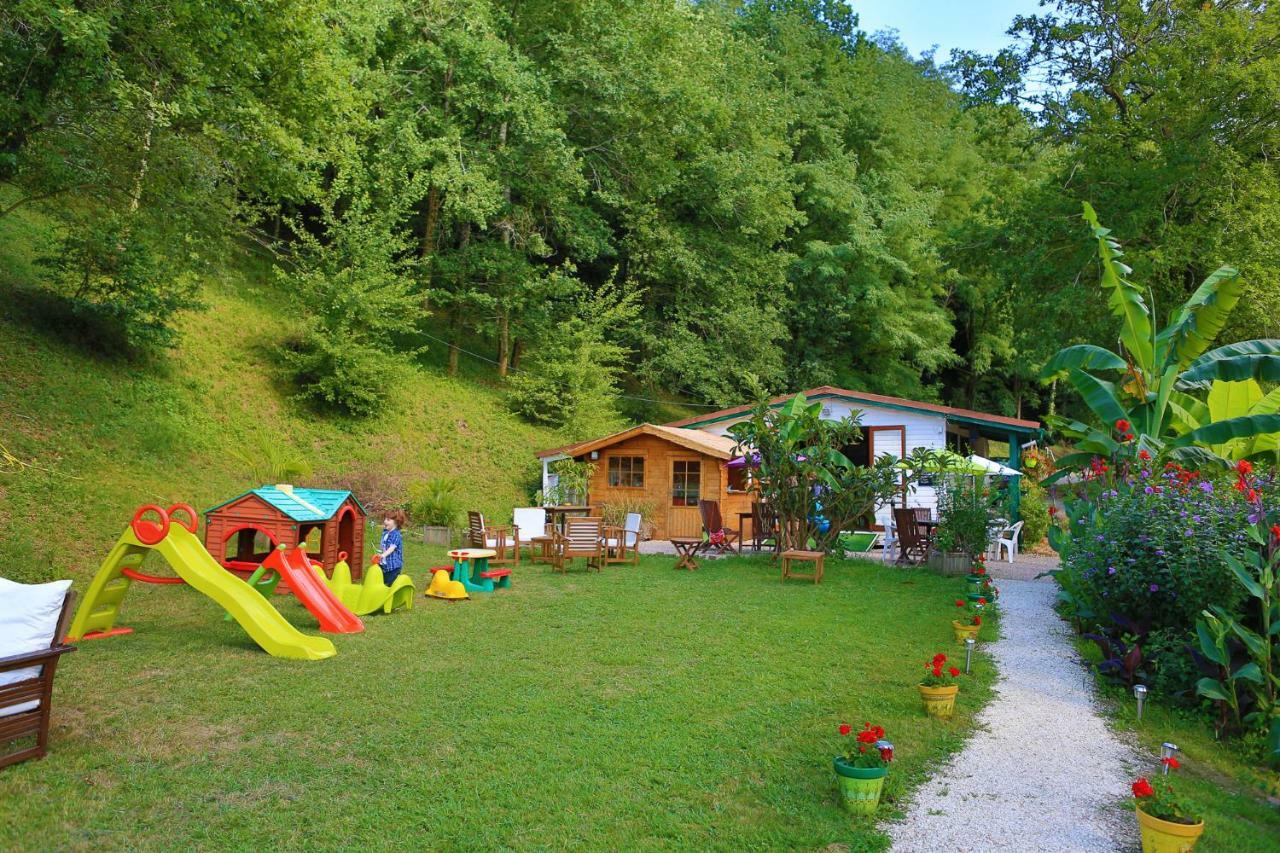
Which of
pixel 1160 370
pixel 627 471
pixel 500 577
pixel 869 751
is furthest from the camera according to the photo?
pixel 627 471

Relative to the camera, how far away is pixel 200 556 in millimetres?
7590

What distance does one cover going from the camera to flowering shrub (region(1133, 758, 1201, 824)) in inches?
149

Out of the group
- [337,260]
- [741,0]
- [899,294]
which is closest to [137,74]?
[337,260]

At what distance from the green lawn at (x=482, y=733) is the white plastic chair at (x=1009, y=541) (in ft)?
24.8

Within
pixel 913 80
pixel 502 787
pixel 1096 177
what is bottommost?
pixel 502 787

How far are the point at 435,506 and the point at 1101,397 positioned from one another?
12.2 metres

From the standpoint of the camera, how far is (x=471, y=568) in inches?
464

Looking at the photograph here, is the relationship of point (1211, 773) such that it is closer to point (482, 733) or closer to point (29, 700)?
point (482, 733)

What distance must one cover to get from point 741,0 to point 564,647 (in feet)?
125

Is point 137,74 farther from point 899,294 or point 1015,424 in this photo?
point 899,294

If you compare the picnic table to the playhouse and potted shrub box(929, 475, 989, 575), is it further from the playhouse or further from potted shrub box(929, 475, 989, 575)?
the playhouse

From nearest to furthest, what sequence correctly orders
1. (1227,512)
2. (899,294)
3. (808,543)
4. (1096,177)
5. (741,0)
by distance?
(1227,512) < (808,543) < (1096,177) < (899,294) < (741,0)

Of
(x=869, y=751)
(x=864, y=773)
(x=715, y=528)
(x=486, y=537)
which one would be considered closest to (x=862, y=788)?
(x=864, y=773)

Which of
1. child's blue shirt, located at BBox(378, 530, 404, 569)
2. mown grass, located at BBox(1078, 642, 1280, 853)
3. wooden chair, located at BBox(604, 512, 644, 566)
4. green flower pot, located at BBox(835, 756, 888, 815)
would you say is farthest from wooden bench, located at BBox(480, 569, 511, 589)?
green flower pot, located at BBox(835, 756, 888, 815)
